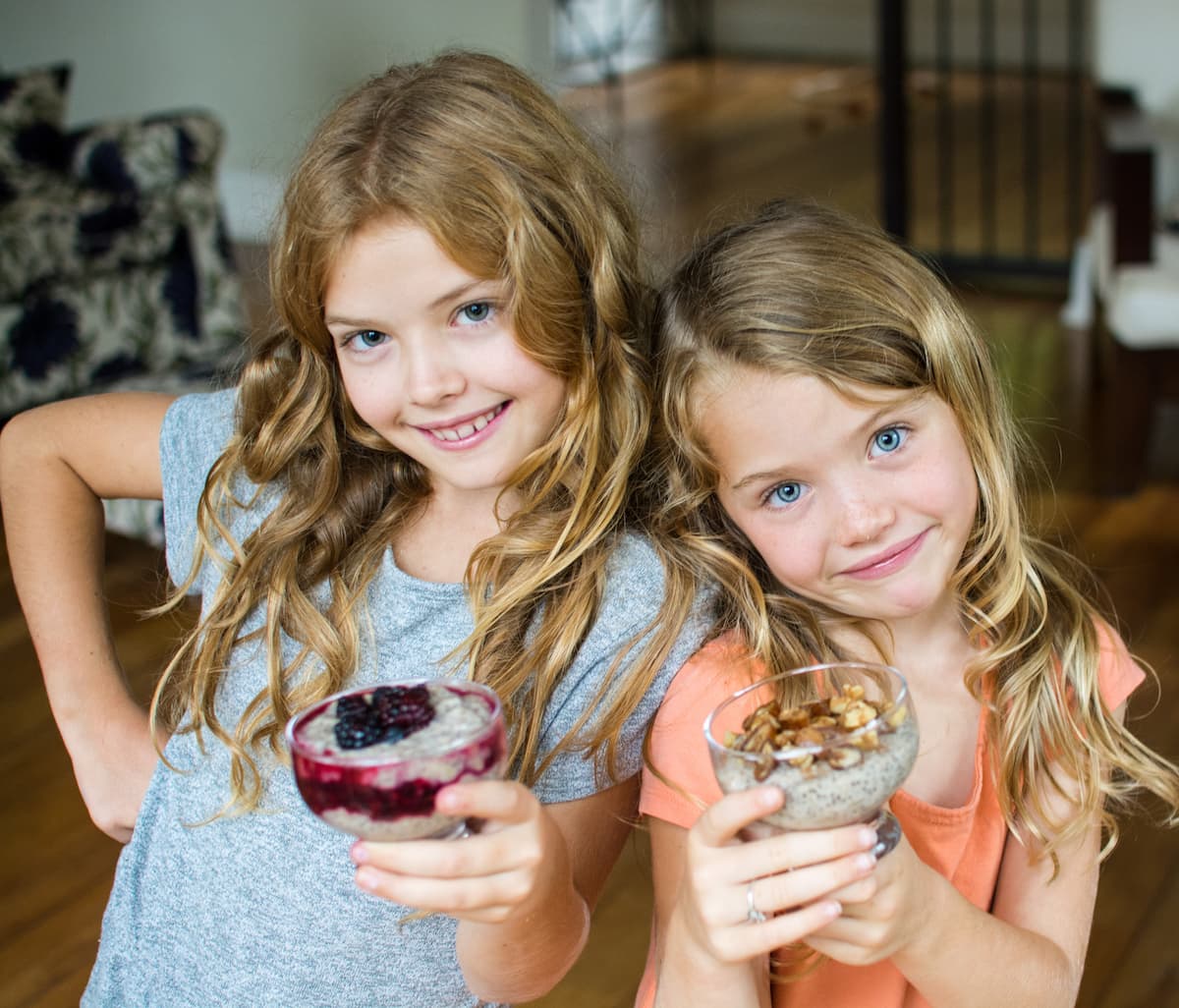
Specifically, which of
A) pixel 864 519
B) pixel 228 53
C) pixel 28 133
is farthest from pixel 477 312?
pixel 228 53

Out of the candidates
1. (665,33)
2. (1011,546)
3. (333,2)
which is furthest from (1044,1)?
(1011,546)

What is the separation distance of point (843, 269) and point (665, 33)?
8299 mm

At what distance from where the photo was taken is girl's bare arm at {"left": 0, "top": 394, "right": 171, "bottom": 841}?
1.49 meters

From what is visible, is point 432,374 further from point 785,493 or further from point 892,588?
point 892,588

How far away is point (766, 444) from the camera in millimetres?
1208

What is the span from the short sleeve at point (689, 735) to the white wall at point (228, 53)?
5498 mm

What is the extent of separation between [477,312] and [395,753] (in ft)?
1.63

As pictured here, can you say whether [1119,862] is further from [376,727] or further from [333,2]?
[333,2]

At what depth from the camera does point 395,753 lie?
86 cm

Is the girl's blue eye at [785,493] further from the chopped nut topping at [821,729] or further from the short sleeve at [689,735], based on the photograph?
the chopped nut topping at [821,729]

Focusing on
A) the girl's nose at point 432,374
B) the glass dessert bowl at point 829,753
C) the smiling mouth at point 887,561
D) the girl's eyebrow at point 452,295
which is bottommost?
the smiling mouth at point 887,561

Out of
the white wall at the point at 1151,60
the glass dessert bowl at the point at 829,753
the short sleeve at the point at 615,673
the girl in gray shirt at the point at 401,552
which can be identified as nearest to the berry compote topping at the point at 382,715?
the glass dessert bowl at the point at 829,753

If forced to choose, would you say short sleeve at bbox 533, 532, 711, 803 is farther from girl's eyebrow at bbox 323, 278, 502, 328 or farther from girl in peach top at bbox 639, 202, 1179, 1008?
girl's eyebrow at bbox 323, 278, 502, 328

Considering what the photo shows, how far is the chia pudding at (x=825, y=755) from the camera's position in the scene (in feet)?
2.84
